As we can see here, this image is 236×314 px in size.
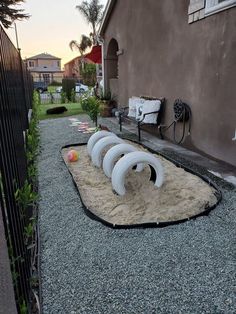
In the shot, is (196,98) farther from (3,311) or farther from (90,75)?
(90,75)

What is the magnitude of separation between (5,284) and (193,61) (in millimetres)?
5836

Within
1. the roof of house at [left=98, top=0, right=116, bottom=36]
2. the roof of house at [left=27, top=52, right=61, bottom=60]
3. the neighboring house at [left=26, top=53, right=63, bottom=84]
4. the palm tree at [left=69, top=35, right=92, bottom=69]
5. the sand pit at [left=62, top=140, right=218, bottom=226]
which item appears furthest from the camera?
the roof of house at [left=27, top=52, right=61, bottom=60]

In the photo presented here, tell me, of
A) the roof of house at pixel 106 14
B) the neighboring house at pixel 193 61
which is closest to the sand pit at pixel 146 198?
the neighboring house at pixel 193 61

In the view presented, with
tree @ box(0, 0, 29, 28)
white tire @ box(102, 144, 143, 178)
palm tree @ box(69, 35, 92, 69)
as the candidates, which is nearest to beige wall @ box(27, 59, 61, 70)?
palm tree @ box(69, 35, 92, 69)

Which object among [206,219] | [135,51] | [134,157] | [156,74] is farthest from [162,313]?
[135,51]

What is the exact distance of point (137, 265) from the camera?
2557 mm

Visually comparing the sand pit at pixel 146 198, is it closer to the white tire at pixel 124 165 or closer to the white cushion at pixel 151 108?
the white tire at pixel 124 165

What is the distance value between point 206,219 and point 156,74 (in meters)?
5.76

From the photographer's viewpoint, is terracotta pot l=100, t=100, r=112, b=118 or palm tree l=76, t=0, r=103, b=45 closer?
terracotta pot l=100, t=100, r=112, b=118

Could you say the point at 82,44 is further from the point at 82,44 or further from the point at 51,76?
the point at 51,76

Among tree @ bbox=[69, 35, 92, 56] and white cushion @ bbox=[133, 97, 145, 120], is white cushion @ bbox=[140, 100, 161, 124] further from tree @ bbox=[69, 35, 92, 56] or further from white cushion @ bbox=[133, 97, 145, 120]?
tree @ bbox=[69, 35, 92, 56]

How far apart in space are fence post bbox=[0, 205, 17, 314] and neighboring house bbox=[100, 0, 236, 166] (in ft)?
14.7

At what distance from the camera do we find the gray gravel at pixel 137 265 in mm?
2131

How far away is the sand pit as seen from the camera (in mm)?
3388
